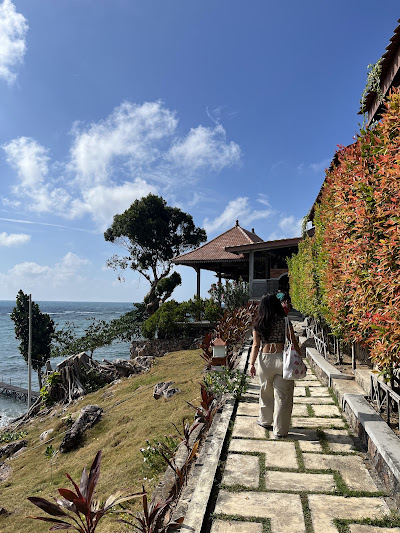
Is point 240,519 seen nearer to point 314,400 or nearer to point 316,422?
point 316,422

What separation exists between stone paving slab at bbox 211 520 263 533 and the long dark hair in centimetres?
223

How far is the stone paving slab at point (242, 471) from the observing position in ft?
11.5

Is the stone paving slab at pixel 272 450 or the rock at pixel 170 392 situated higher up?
the stone paving slab at pixel 272 450

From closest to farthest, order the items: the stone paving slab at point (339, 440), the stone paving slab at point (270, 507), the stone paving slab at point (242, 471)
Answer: the stone paving slab at point (270, 507), the stone paving slab at point (242, 471), the stone paving slab at point (339, 440)

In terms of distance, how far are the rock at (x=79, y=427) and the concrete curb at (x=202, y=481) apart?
444 centimetres

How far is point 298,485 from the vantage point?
3475mm

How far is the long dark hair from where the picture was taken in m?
4.79

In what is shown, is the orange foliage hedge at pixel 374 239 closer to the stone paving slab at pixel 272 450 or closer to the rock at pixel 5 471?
the stone paving slab at pixel 272 450

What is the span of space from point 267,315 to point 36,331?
1027 inches

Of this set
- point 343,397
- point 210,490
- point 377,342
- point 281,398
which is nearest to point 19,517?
point 210,490

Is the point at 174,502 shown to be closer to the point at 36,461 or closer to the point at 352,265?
the point at 352,265

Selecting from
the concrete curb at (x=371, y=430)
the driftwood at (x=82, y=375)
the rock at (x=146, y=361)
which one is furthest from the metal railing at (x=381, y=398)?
the driftwood at (x=82, y=375)

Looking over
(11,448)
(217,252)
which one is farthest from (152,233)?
(11,448)

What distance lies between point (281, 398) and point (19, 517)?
3.87 metres
